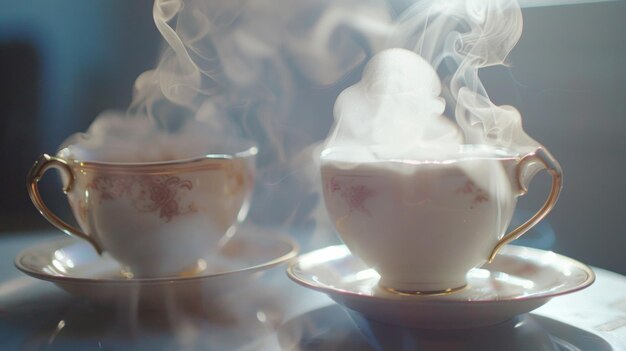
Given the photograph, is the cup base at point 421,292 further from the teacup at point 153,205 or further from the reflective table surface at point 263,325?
the teacup at point 153,205

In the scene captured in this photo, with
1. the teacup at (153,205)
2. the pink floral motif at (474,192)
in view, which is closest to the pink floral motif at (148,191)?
the teacup at (153,205)

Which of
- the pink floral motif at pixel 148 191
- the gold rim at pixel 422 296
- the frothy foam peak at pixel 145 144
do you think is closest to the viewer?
the gold rim at pixel 422 296

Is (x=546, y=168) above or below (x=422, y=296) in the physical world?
above

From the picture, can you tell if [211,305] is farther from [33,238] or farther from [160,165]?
[33,238]

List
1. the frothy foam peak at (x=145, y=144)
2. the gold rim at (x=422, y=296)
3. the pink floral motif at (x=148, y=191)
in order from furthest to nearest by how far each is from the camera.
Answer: the frothy foam peak at (x=145, y=144)
the pink floral motif at (x=148, y=191)
the gold rim at (x=422, y=296)

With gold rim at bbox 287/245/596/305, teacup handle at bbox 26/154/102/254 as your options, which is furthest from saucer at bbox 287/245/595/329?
teacup handle at bbox 26/154/102/254

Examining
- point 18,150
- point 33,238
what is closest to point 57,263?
point 33,238

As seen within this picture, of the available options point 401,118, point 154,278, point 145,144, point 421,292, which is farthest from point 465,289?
point 145,144

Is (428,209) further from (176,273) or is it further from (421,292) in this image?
(176,273)
